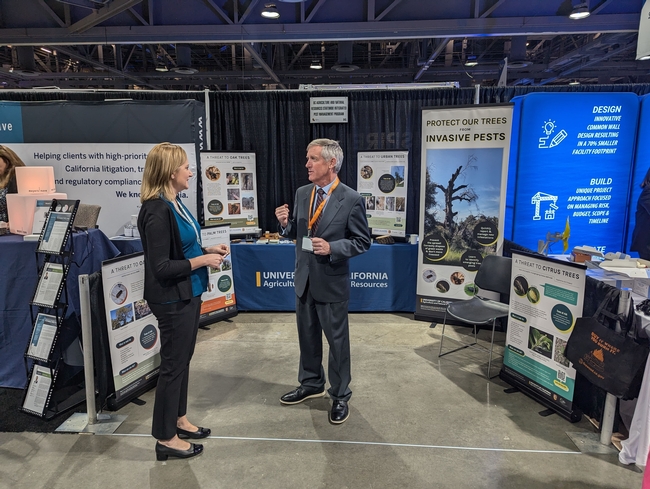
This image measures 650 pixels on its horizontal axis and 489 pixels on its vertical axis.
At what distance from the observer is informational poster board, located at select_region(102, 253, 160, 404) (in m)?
2.64

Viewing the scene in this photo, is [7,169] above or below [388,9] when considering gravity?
below

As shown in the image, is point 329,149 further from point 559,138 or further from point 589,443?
point 559,138

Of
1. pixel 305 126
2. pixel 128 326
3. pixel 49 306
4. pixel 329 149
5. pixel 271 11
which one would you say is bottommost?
pixel 128 326

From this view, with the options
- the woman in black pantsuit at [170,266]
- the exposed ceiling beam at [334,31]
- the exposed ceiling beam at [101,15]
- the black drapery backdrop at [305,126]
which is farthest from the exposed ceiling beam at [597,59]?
A: the woman in black pantsuit at [170,266]

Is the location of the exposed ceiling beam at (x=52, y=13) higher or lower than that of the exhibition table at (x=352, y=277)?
higher

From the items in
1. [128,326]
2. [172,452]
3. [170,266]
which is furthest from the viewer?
[128,326]

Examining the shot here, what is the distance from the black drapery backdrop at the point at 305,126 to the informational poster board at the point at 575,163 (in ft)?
1.64

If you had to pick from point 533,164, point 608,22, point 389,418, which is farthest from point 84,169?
point 608,22

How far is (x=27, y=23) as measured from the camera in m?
5.96

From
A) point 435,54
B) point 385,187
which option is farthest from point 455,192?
point 435,54

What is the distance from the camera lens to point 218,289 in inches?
174

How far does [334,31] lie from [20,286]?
15.9ft

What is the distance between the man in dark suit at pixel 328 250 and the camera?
2432 mm

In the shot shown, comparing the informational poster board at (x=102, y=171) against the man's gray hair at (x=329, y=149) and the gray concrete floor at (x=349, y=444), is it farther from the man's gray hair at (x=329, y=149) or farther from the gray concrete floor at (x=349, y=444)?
the man's gray hair at (x=329, y=149)
